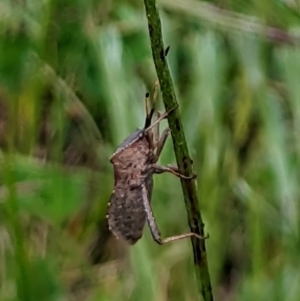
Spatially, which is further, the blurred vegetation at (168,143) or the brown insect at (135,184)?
the blurred vegetation at (168,143)

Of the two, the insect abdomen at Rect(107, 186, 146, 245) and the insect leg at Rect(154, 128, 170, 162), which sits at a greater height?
the insect leg at Rect(154, 128, 170, 162)

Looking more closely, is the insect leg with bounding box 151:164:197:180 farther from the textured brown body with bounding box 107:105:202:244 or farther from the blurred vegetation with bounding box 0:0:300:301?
the blurred vegetation with bounding box 0:0:300:301

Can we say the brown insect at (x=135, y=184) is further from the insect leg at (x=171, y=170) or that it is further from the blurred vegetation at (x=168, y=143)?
the blurred vegetation at (x=168, y=143)

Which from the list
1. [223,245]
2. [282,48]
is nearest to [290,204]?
[223,245]

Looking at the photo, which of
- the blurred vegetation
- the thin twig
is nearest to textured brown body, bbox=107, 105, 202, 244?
the thin twig

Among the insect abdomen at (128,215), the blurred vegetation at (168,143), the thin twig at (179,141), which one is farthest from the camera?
the blurred vegetation at (168,143)

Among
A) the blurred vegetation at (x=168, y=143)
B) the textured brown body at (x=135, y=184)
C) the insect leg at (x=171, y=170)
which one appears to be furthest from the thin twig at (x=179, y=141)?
the blurred vegetation at (x=168, y=143)

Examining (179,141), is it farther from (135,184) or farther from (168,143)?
(168,143)
